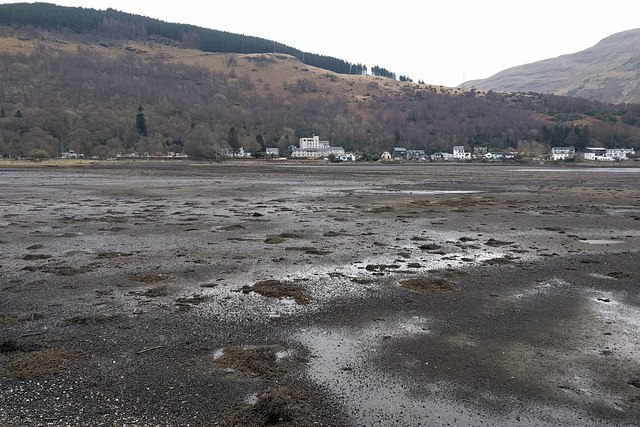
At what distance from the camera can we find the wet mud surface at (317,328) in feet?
16.7

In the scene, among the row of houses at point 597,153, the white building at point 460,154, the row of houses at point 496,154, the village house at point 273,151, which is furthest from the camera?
the white building at point 460,154

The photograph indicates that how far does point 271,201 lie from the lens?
28.6 metres

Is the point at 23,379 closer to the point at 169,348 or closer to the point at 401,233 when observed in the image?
the point at 169,348

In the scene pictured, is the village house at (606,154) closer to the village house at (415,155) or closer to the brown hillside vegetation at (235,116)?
the brown hillside vegetation at (235,116)

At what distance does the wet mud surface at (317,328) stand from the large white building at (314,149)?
110 meters

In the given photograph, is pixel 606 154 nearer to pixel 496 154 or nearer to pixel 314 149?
pixel 496 154

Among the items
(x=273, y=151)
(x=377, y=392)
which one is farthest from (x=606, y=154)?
(x=377, y=392)

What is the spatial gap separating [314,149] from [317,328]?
132 metres

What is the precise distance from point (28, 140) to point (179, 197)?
92869mm

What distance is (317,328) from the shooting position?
761 cm

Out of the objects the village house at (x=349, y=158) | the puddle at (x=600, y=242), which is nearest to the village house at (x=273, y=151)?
the village house at (x=349, y=158)

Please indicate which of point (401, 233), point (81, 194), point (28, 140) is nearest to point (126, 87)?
point (28, 140)

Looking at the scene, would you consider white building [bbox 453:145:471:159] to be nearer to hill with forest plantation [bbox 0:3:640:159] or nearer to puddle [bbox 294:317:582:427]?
hill with forest plantation [bbox 0:3:640:159]

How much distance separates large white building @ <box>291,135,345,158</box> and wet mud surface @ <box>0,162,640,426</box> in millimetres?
109759
